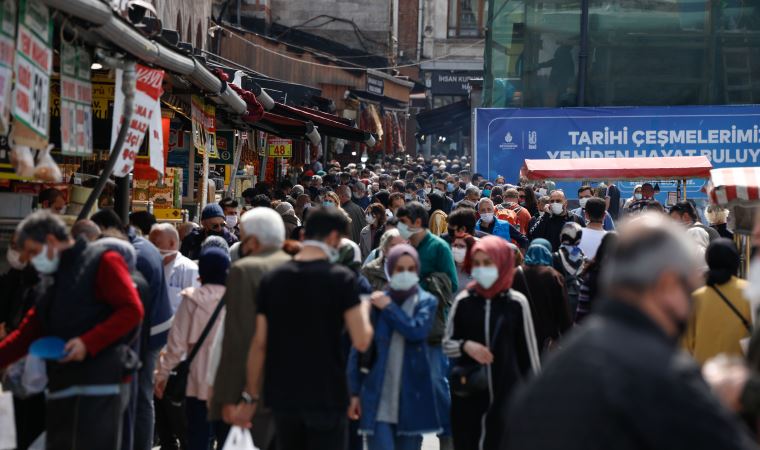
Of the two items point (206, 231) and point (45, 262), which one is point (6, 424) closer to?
point (45, 262)

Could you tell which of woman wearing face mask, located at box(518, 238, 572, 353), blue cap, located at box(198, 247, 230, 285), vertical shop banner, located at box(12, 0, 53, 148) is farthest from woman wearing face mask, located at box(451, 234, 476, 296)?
vertical shop banner, located at box(12, 0, 53, 148)

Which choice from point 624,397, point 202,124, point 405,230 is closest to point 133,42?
point 405,230

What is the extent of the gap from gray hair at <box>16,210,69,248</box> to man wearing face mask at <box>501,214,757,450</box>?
3.61 m

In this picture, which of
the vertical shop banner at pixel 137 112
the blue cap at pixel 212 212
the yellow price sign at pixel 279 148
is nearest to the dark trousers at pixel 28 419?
the vertical shop banner at pixel 137 112

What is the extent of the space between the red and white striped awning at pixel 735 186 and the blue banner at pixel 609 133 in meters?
15.0

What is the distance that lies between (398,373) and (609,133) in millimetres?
18379

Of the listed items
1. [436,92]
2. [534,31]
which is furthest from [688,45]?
[436,92]

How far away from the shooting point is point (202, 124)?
1306 cm

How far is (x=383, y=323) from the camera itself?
295 inches

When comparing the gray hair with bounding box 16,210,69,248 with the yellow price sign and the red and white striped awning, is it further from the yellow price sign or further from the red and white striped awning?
the yellow price sign

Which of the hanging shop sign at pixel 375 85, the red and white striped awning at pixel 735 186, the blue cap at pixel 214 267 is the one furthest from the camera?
the hanging shop sign at pixel 375 85

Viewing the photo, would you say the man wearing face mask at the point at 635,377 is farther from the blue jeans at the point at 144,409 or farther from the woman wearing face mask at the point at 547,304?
the woman wearing face mask at the point at 547,304

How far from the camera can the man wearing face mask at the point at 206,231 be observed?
10703 mm

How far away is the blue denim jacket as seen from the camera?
7.50m
